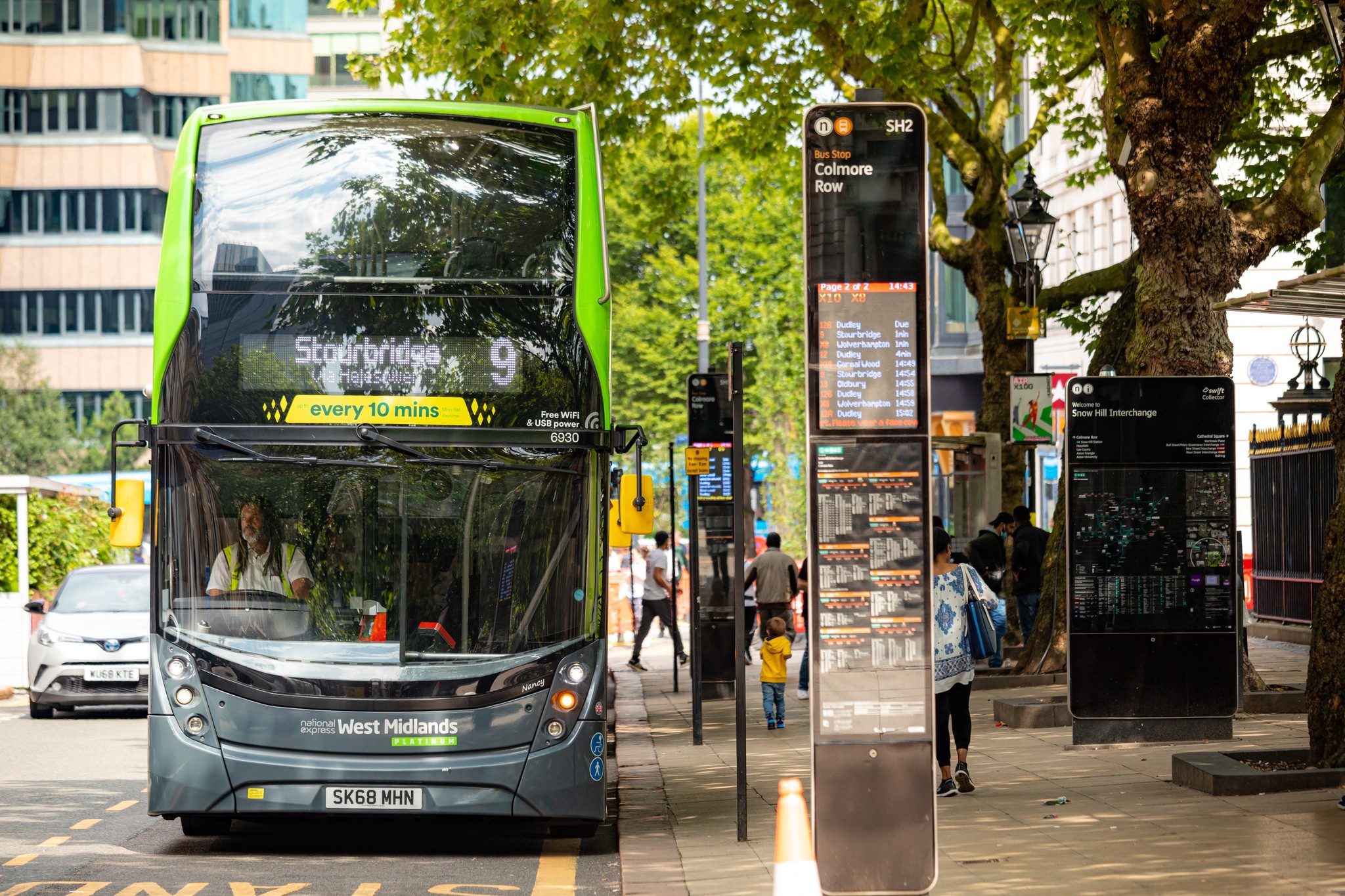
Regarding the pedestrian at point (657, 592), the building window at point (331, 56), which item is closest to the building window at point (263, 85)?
the building window at point (331, 56)

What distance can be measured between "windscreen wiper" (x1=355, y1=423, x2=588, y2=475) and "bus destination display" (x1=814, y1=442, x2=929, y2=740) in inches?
120

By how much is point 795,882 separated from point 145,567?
17252mm

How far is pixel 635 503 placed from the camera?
10.6 metres

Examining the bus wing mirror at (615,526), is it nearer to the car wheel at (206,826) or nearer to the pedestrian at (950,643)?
the pedestrian at (950,643)

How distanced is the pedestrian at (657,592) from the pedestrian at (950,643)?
11.7m

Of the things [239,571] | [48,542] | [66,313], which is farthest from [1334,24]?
[66,313]

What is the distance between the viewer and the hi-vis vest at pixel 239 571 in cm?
1014

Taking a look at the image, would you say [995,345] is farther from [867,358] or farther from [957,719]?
[867,358]

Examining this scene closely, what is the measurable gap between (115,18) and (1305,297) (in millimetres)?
67190

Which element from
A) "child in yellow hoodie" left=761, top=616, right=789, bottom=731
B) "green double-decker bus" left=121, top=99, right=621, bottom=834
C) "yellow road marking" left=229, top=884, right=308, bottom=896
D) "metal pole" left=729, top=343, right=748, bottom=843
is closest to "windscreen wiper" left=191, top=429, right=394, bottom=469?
"green double-decker bus" left=121, top=99, right=621, bottom=834

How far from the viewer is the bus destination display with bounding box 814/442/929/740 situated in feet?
24.7

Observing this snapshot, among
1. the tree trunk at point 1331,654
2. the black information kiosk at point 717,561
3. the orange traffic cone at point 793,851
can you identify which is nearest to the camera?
the orange traffic cone at point 793,851

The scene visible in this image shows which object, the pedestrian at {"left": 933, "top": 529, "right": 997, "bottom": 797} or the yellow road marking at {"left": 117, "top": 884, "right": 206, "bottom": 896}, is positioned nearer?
the yellow road marking at {"left": 117, "top": 884, "right": 206, "bottom": 896}

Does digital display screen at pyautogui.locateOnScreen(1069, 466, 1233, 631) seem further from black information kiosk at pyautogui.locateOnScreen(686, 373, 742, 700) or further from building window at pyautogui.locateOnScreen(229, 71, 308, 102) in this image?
building window at pyautogui.locateOnScreen(229, 71, 308, 102)
